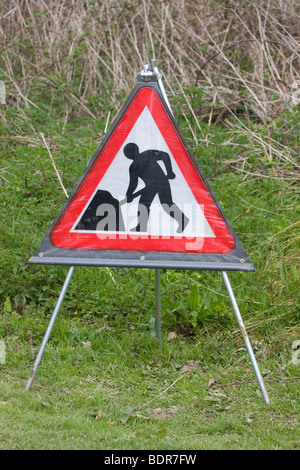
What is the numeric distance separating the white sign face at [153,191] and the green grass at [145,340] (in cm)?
105

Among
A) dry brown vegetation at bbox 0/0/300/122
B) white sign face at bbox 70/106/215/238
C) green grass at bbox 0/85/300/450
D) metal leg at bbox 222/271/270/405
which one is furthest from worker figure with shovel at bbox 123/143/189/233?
dry brown vegetation at bbox 0/0/300/122

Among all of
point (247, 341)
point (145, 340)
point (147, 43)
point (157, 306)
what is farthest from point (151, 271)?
point (147, 43)

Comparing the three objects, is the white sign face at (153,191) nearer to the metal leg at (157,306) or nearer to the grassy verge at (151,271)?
the metal leg at (157,306)

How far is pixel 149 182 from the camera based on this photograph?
3.89 meters

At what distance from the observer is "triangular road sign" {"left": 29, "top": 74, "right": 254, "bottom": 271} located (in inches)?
149

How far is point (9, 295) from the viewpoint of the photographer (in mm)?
5242

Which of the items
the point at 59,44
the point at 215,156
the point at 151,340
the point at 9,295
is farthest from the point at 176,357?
the point at 59,44

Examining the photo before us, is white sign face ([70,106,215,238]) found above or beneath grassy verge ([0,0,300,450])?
above

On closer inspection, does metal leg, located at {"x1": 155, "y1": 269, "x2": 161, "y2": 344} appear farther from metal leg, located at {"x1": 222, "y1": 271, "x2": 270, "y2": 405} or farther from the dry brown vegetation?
the dry brown vegetation

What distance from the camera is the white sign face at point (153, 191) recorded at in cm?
384

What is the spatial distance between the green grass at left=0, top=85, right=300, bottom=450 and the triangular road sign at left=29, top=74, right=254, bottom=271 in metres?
0.90

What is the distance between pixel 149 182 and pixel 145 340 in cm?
129

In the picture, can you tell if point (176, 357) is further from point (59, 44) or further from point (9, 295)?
point (59, 44)

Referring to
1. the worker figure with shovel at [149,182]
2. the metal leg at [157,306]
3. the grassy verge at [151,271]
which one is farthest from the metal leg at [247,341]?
the metal leg at [157,306]
